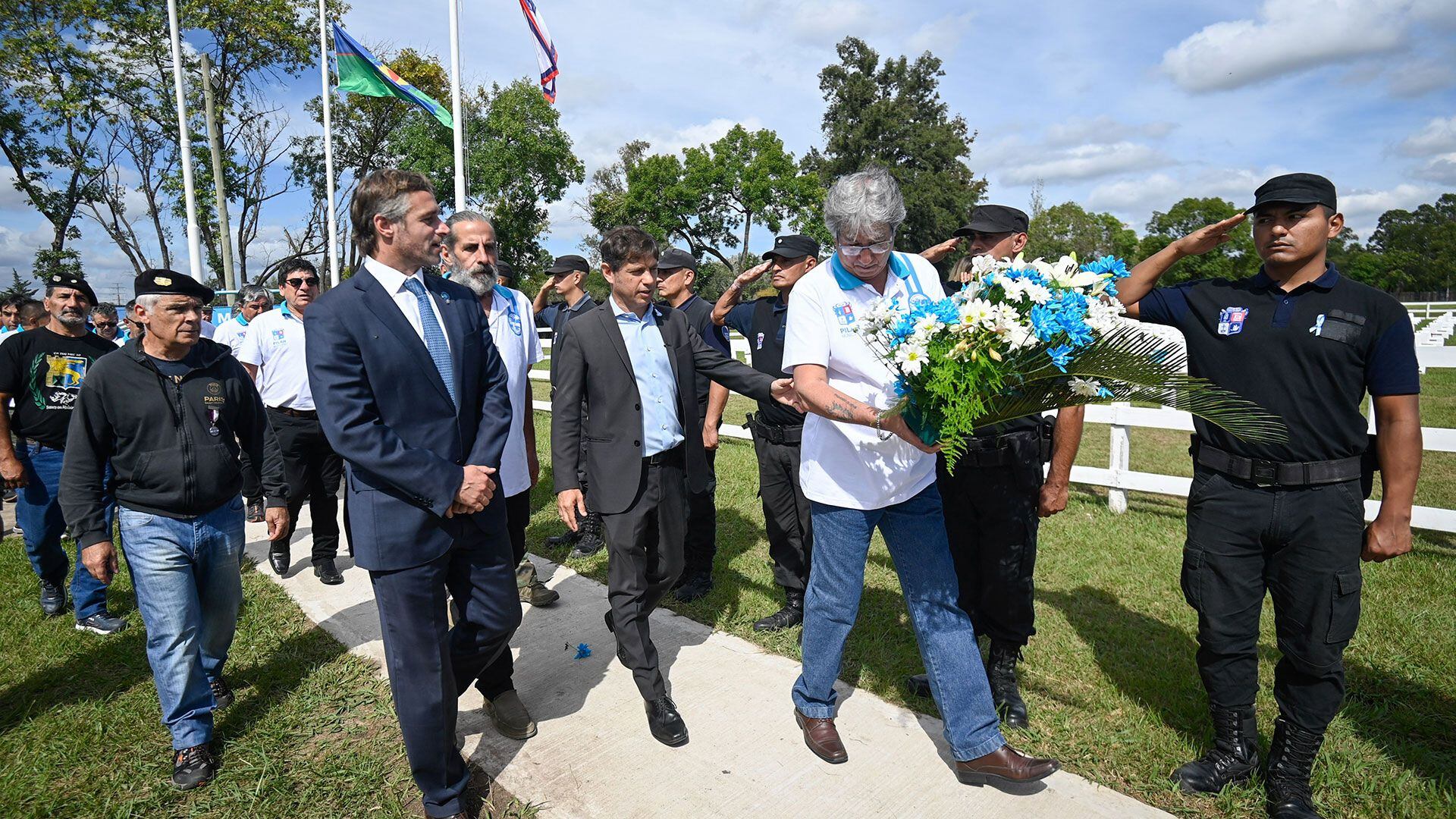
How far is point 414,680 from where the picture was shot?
2.64 meters

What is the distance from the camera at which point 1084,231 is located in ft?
215

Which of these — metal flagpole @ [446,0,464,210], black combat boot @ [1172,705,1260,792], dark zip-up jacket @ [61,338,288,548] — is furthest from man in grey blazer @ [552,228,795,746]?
metal flagpole @ [446,0,464,210]

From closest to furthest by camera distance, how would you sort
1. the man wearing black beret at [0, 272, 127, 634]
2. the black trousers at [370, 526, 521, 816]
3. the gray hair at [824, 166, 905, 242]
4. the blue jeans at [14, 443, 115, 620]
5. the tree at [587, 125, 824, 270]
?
the black trousers at [370, 526, 521, 816] < the gray hair at [824, 166, 905, 242] < the man wearing black beret at [0, 272, 127, 634] < the blue jeans at [14, 443, 115, 620] < the tree at [587, 125, 824, 270]

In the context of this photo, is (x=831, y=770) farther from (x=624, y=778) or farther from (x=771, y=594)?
(x=771, y=594)

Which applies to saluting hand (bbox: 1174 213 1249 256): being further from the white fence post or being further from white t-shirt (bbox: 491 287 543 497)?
the white fence post

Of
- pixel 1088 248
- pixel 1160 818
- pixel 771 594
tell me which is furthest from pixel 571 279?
pixel 1088 248

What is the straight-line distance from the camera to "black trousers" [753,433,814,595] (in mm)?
4676

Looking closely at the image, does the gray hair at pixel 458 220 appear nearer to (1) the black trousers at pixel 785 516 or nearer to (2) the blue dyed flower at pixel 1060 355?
(1) the black trousers at pixel 785 516

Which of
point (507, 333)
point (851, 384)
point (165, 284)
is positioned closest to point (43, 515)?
point (165, 284)

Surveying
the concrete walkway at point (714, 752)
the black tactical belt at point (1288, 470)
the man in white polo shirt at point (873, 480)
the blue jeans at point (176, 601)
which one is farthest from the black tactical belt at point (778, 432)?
the blue jeans at point (176, 601)

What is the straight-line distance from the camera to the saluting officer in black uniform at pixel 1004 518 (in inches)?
134

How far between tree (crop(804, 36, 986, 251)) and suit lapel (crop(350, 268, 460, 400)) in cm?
4660

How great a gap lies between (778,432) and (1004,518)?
1583 millimetres

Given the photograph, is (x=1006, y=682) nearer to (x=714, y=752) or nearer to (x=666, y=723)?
(x=714, y=752)
